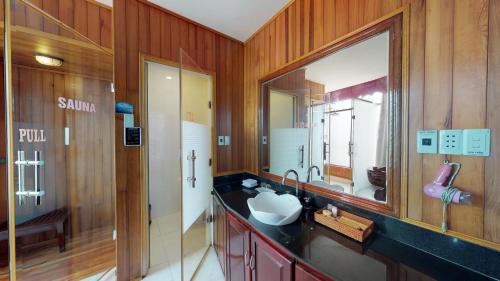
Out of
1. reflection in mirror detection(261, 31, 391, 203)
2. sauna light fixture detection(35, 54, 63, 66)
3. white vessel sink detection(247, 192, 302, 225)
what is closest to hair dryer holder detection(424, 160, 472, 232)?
reflection in mirror detection(261, 31, 391, 203)

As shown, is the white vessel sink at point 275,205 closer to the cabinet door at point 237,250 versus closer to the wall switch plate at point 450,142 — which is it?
the cabinet door at point 237,250

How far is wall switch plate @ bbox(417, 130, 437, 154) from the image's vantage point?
2.89 feet

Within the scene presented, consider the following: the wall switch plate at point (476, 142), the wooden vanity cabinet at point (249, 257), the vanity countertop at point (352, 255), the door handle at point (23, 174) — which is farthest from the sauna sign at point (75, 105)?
the wall switch plate at point (476, 142)

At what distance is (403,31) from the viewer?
3.22 ft

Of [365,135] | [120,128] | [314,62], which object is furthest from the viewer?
[120,128]

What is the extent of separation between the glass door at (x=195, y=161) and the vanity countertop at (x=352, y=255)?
82cm

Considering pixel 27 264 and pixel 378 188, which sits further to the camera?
pixel 27 264

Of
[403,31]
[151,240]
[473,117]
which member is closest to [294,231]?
[473,117]

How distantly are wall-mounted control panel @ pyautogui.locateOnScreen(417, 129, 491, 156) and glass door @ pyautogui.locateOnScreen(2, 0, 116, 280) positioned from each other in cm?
236

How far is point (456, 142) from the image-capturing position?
0.82m

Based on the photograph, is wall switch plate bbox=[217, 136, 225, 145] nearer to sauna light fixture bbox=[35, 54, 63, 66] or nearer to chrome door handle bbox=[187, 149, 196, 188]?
chrome door handle bbox=[187, 149, 196, 188]

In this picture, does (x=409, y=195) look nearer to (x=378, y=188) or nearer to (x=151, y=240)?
(x=378, y=188)

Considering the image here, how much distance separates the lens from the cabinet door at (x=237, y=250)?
4.26 ft

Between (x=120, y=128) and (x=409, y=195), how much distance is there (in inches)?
89.0
